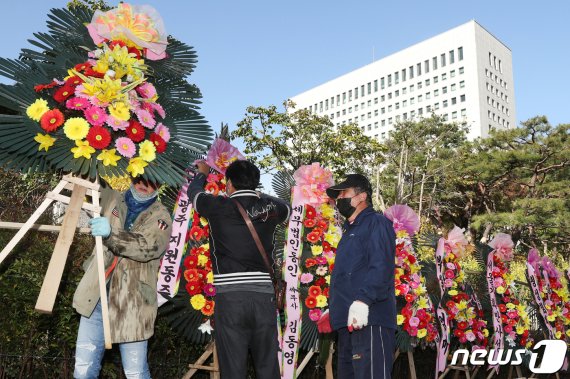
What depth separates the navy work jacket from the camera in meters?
3.53

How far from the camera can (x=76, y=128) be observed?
3064 mm

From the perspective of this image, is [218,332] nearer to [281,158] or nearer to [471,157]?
[281,158]

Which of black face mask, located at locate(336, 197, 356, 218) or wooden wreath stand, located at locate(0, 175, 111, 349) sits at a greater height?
black face mask, located at locate(336, 197, 356, 218)

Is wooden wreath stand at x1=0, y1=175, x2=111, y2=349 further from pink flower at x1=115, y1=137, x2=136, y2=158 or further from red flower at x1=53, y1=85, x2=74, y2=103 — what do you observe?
red flower at x1=53, y1=85, x2=74, y2=103

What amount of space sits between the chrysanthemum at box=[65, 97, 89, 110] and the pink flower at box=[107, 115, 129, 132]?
0.15 m

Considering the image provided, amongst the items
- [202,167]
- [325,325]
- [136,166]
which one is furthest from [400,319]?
[136,166]

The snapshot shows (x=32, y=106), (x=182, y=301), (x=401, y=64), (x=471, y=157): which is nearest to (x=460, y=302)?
(x=182, y=301)

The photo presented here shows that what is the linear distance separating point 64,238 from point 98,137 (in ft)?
1.90

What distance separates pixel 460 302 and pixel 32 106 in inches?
205

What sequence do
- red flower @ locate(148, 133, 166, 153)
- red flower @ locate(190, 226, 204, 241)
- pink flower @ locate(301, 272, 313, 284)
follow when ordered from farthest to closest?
pink flower @ locate(301, 272, 313, 284) → red flower @ locate(190, 226, 204, 241) → red flower @ locate(148, 133, 166, 153)

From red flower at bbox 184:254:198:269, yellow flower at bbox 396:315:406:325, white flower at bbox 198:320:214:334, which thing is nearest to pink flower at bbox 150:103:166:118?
red flower at bbox 184:254:198:269

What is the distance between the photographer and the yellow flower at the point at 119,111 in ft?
10.4

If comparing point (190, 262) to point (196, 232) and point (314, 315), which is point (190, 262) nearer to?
point (196, 232)
